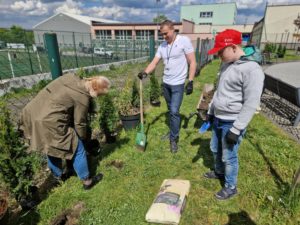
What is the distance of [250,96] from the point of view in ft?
6.59

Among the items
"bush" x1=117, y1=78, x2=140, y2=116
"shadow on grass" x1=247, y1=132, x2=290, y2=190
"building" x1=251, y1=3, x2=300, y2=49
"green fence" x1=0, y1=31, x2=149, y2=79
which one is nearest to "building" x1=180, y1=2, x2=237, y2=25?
"building" x1=251, y1=3, x2=300, y2=49

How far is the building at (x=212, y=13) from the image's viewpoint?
192 ft

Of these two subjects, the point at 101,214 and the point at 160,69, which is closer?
the point at 101,214

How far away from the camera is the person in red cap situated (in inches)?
78.2

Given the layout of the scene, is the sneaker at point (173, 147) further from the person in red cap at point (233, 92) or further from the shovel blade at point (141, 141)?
the person in red cap at point (233, 92)

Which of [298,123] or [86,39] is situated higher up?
[86,39]

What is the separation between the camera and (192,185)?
3023 millimetres

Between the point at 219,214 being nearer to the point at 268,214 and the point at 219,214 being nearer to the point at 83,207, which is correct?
the point at 268,214

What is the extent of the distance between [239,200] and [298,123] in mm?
3310

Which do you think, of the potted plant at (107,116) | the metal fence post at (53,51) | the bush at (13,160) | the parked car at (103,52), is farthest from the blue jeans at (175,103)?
the parked car at (103,52)

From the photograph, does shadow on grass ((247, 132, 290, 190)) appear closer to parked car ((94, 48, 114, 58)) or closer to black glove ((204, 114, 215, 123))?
black glove ((204, 114, 215, 123))

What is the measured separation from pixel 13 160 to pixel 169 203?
181cm

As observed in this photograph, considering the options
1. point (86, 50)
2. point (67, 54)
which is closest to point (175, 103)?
point (67, 54)

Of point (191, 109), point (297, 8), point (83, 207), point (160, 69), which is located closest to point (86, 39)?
point (160, 69)
